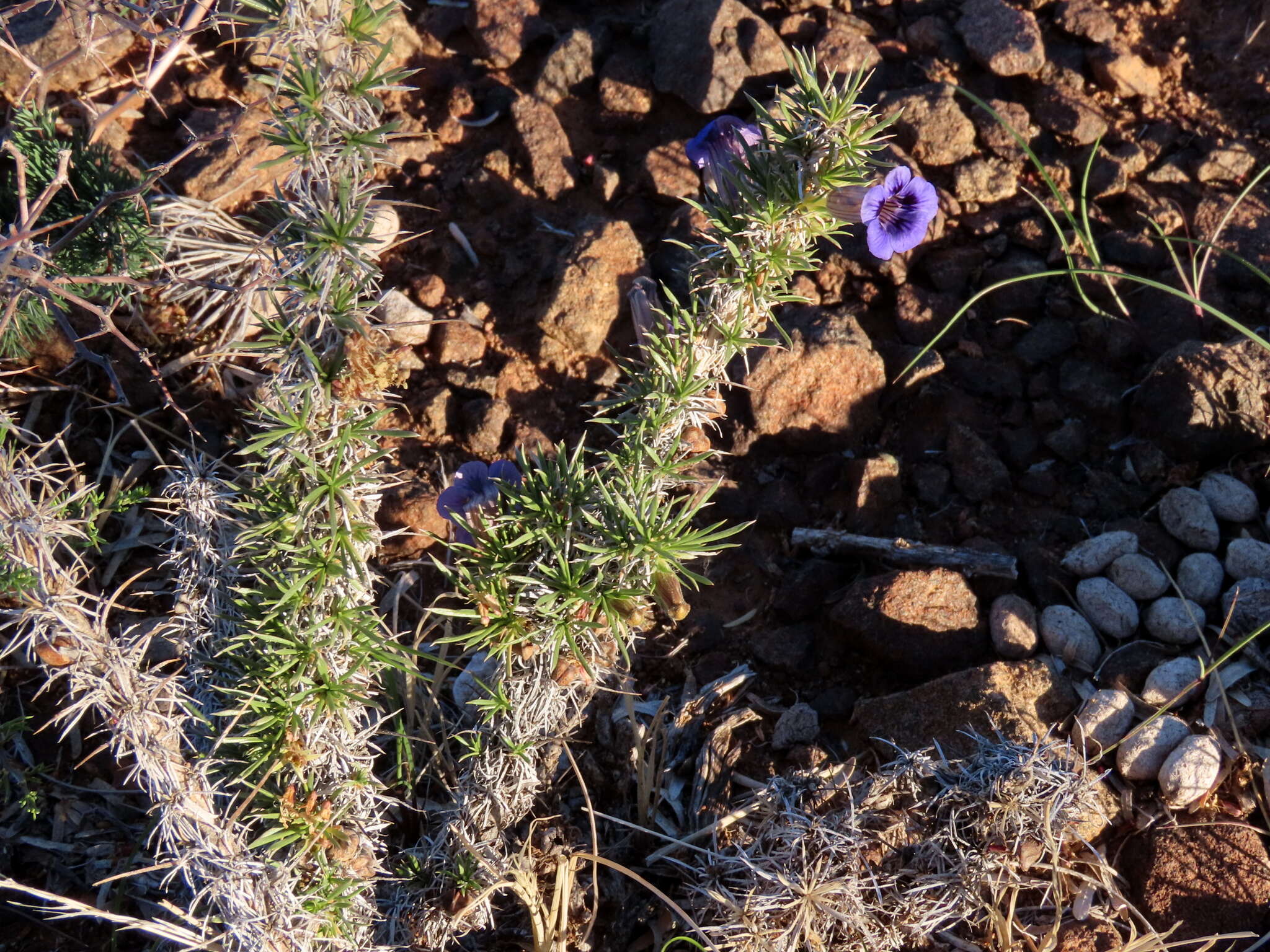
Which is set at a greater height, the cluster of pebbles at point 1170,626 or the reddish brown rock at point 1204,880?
the cluster of pebbles at point 1170,626

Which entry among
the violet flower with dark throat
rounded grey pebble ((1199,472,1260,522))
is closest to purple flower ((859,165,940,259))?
the violet flower with dark throat

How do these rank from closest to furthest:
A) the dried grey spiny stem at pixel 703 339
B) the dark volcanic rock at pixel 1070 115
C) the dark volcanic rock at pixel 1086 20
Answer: the dried grey spiny stem at pixel 703 339
the dark volcanic rock at pixel 1070 115
the dark volcanic rock at pixel 1086 20

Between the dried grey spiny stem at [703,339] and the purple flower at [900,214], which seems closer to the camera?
the dried grey spiny stem at [703,339]

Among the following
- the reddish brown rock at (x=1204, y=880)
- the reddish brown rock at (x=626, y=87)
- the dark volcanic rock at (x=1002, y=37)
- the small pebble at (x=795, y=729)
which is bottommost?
the small pebble at (x=795, y=729)

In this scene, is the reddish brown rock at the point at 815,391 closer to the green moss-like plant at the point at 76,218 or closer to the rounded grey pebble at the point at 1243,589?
the rounded grey pebble at the point at 1243,589

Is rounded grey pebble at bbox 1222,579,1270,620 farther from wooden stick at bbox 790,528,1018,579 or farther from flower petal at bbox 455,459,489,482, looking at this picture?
flower petal at bbox 455,459,489,482

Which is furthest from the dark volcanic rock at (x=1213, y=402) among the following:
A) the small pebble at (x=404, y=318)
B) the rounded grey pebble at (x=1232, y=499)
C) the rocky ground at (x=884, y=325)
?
the small pebble at (x=404, y=318)

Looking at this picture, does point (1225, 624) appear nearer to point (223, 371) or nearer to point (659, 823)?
point (659, 823)
